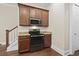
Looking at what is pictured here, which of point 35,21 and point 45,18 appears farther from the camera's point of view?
point 35,21

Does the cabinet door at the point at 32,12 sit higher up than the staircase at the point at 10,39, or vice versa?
the cabinet door at the point at 32,12

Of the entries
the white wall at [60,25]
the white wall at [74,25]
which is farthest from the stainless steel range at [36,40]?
the white wall at [74,25]

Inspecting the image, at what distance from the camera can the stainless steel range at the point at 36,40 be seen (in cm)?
231

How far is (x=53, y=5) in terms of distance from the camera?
1.89 meters

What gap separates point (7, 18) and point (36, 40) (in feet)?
3.20

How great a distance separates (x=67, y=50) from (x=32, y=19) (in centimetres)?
103

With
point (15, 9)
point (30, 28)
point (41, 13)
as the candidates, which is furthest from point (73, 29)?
point (15, 9)

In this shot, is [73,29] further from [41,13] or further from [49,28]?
[41,13]

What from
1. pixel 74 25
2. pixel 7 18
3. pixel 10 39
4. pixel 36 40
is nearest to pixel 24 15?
pixel 7 18

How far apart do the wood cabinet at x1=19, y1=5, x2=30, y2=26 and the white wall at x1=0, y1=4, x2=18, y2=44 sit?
148mm

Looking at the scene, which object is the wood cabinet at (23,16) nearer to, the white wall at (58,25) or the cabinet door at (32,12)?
the cabinet door at (32,12)

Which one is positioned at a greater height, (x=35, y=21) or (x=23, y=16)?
(x=23, y=16)

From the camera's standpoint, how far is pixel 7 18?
1.90 m

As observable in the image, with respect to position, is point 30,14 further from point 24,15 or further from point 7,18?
point 7,18
